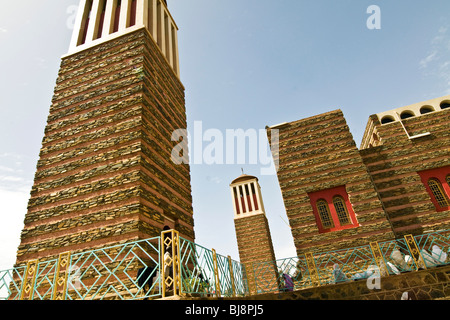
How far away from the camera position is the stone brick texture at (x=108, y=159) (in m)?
7.00

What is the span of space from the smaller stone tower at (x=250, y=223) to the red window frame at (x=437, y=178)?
11.1 metres

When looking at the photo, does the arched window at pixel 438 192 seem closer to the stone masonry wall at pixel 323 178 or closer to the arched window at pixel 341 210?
the stone masonry wall at pixel 323 178

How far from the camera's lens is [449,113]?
13867mm

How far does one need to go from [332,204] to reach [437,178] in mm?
5315

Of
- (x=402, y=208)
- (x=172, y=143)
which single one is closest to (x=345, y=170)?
(x=402, y=208)

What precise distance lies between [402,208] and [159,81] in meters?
12.2

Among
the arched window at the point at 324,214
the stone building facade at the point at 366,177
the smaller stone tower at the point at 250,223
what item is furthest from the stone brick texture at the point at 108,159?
the smaller stone tower at the point at 250,223

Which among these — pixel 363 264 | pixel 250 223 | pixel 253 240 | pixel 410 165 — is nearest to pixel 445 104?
pixel 410 165

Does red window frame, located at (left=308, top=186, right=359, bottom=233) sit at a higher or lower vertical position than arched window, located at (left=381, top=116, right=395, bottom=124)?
lower

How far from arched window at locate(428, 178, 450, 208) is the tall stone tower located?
11454 mm

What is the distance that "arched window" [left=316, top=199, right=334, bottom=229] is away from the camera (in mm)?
11977

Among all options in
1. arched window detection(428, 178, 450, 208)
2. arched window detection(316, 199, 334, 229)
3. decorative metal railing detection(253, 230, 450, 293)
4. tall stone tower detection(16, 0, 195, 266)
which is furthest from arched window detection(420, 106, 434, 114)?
tall stone tower detection(16, 0, 195, 266)

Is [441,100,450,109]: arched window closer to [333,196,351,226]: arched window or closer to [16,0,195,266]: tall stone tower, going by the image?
[333,196,351,226]: arched window
